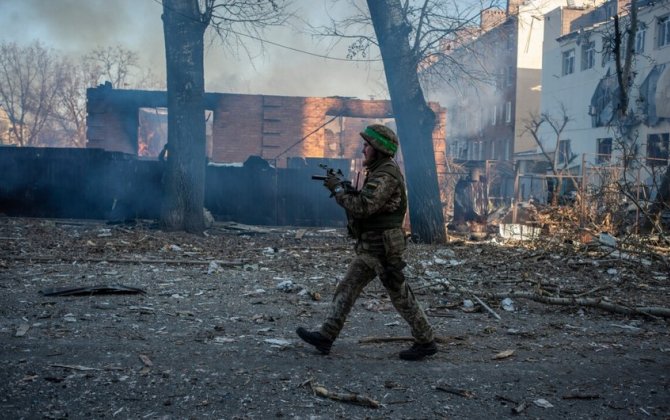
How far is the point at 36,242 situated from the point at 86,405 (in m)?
8.21

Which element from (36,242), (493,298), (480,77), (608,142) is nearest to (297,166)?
(480,77)

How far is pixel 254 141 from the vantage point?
92.5 feet

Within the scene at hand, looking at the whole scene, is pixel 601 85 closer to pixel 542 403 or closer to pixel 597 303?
pixel 597 303

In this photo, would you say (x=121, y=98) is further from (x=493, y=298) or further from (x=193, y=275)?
(x=493, y=298)

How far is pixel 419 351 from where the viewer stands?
4766 millimetres

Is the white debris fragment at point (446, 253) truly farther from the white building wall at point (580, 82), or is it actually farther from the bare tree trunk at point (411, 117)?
the white building wall at point (580, 82)

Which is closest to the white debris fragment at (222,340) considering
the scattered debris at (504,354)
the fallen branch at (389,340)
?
the fallen branch at (389,340)

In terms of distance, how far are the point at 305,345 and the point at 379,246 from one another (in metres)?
1.10

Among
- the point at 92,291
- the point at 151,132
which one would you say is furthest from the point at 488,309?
the point at 151,132

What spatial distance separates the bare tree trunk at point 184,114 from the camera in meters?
12.5

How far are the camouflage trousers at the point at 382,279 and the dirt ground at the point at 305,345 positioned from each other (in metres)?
0.27

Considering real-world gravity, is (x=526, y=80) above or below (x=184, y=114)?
above

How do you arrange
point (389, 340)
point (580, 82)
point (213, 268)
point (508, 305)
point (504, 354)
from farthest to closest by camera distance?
point (580, 82) → point (213, 268) → point (508, 305) → point (389, 340) → point (504, 354)

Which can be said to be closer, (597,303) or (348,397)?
(348,397)
